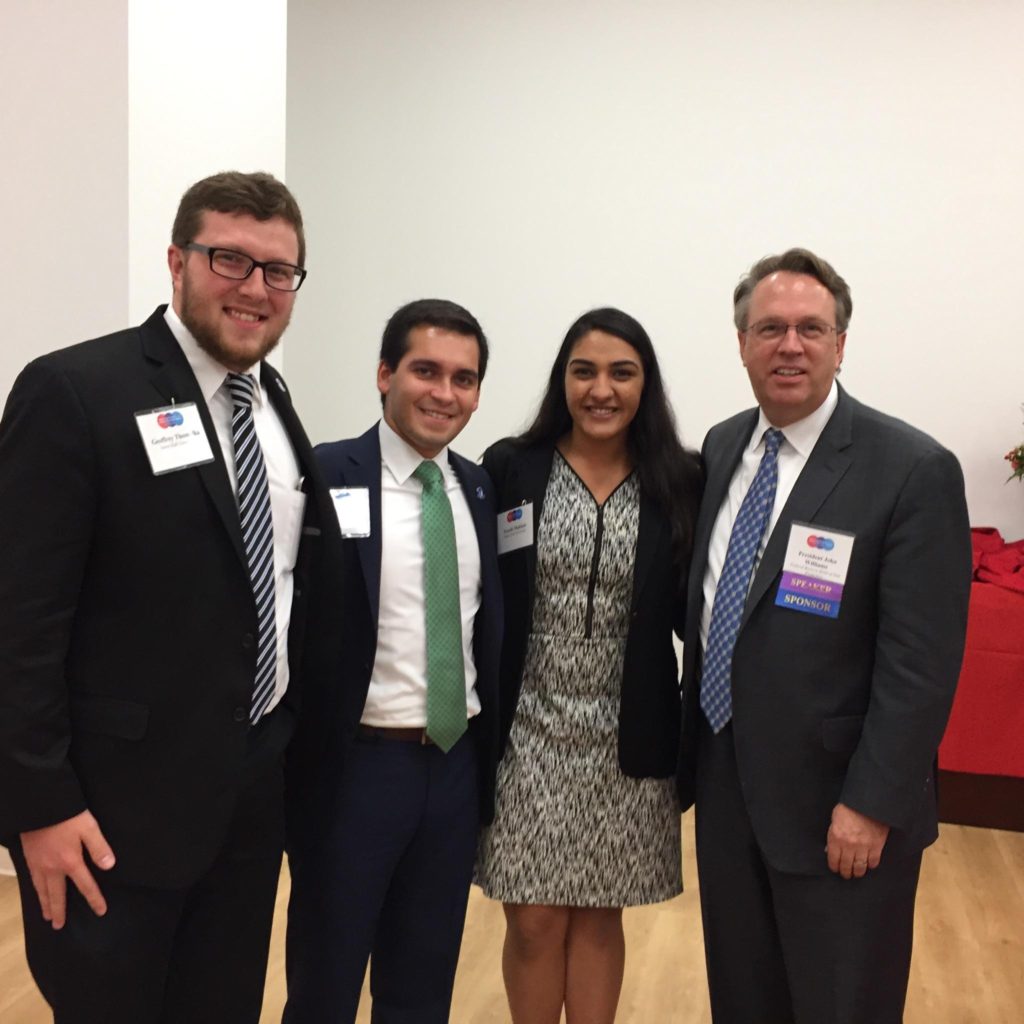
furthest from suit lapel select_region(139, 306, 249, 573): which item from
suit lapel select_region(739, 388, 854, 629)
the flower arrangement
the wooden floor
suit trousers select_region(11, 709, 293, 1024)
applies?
the flower arrangement

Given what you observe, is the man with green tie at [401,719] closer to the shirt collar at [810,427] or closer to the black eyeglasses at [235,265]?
the black eyeglasses at [235,265]

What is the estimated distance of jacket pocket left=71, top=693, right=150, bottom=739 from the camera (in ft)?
4.82

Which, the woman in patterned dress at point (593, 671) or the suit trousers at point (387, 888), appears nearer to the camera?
the suit trousers at point (387, 888)

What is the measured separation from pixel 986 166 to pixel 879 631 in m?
3.69

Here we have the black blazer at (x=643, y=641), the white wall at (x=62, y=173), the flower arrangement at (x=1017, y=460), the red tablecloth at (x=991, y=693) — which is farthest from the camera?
the flower arrangement at (x=1017, y=460)

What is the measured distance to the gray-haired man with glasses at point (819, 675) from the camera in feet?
5.86

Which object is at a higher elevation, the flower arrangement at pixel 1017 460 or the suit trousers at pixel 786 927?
the flower arrangement at pixel 1017 460

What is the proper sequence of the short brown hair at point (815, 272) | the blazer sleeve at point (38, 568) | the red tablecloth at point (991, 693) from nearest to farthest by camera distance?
1. the blazer sleeve at point (38, 568)
2. the short brown hair at point (815, 272)
3. the red tablecloth at point (991, 693)

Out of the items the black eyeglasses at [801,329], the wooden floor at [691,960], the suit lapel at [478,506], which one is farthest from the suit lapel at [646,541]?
Result: the wooden floor at [691,960]

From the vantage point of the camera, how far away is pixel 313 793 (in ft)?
6.23

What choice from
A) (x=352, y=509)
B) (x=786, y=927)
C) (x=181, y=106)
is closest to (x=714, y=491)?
(x=352, y=509)

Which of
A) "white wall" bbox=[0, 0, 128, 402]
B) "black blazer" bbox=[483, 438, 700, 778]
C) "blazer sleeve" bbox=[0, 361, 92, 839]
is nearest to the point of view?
"blazer sleeve" bbox=[0, 361, 92, 839]

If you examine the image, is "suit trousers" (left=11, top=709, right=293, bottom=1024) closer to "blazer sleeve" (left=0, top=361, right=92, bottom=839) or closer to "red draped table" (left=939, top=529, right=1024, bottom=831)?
"blazer sleeve" (left=0, top=361, right=92, bottom=839)

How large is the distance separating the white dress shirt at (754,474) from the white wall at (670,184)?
2.98m
